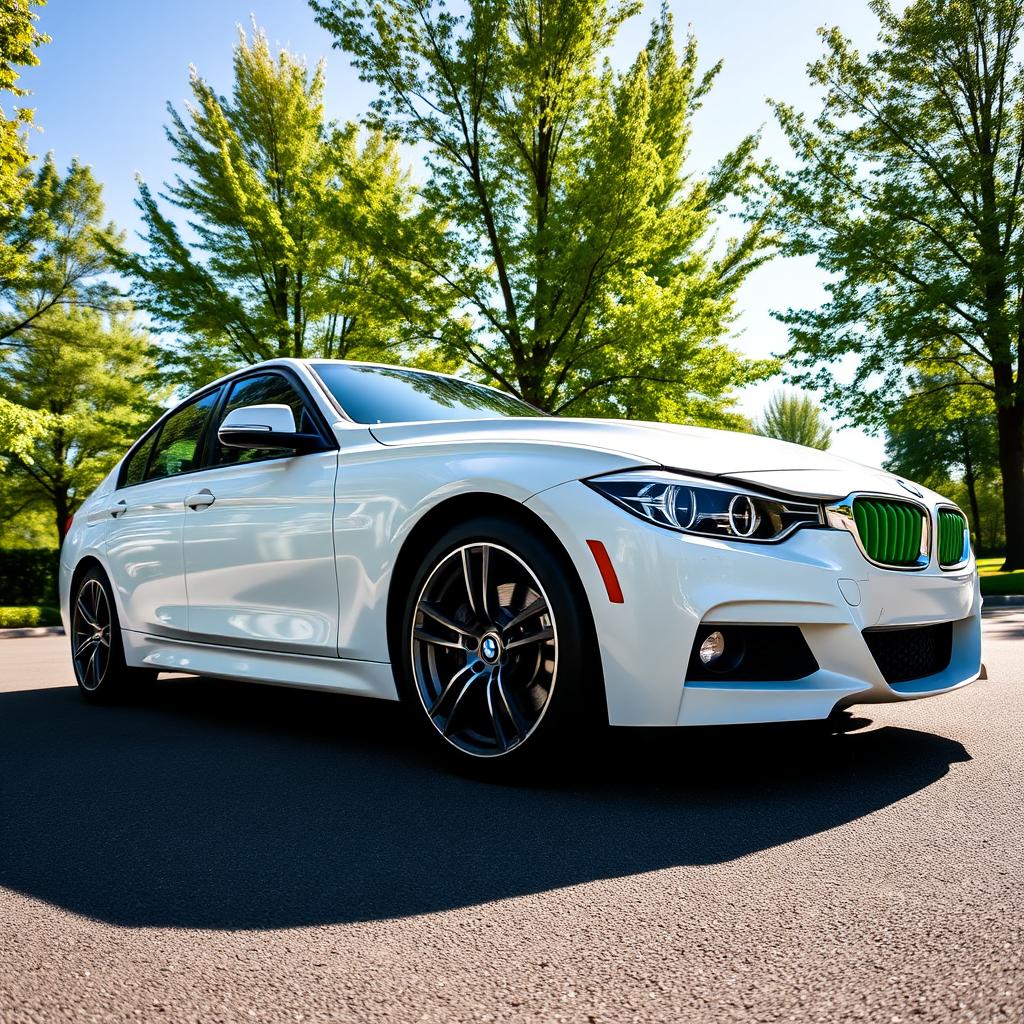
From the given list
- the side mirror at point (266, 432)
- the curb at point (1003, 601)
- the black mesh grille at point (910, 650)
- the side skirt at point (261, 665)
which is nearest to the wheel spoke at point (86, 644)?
the side skirt at point (261, 665)

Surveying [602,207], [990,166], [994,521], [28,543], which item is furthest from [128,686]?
[994,521]

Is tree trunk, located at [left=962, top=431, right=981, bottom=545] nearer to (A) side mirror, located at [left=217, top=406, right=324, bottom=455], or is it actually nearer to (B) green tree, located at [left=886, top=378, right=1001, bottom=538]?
(B) green tree, located at [left=886, top=378, right=1001, bottom=538]

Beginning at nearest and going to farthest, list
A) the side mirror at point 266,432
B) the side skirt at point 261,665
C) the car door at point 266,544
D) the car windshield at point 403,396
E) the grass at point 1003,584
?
1. the side skirt at point 261,665
2. the car door at point 266,544
3. the side mirror at point 266,432
4. the car windshield at point 403,396
5. the grass at point 1003,584

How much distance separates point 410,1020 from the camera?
1.62 m

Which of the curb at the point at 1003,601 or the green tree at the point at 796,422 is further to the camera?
the green tree at the point at 796,422

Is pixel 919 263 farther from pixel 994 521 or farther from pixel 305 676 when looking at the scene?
pixel 994 521

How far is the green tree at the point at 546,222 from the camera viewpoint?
13.5 meters

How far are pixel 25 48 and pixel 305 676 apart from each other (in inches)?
588

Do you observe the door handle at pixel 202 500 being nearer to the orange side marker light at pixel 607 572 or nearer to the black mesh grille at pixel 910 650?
the orange side marker light at pixel 607 572

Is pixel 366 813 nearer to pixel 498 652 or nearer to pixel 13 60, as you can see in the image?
pixel 498 652

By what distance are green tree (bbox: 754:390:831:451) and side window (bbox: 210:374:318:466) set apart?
49.2 metres

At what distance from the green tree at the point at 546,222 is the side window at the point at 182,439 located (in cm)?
872

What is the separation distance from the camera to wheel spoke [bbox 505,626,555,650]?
3.07 m

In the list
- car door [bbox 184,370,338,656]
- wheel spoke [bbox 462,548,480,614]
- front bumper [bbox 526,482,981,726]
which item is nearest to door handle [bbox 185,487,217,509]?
car door [bbox 184,370,338,656]
